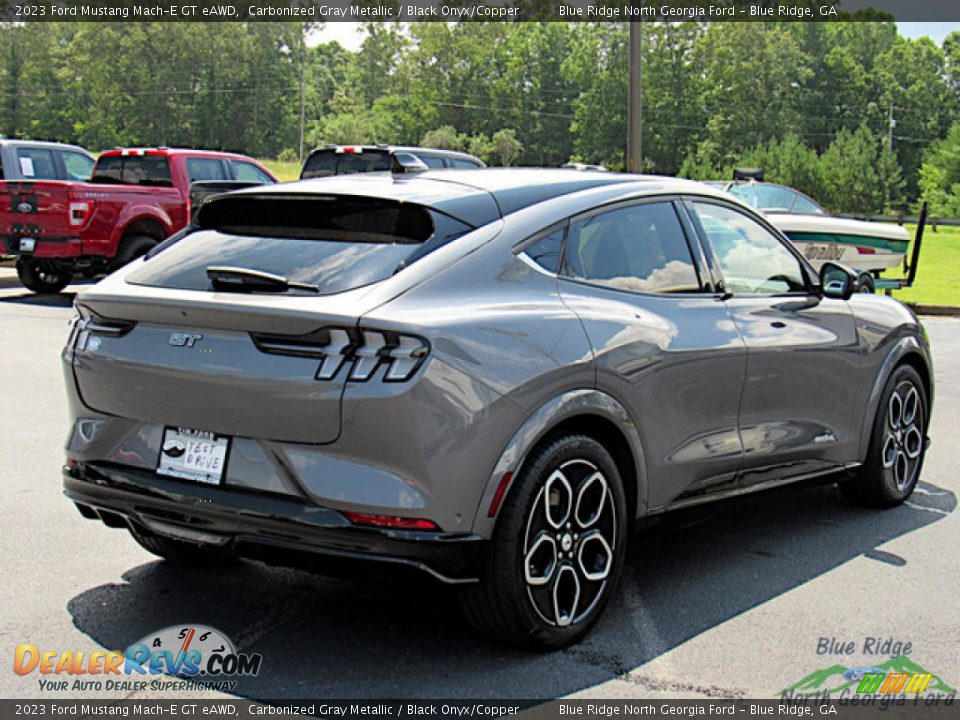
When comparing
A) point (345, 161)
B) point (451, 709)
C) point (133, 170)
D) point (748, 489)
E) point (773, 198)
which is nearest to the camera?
point (451, 709)

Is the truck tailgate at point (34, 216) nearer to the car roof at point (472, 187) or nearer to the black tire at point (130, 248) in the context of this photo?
the black tire at point (130, 248)

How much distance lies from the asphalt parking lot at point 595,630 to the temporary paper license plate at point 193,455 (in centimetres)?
64

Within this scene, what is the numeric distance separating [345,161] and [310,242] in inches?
588

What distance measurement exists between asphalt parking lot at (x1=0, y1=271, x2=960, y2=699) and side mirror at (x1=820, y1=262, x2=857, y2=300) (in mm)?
1119

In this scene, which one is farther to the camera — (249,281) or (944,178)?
(944,178)

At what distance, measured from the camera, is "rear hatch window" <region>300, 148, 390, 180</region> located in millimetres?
18719

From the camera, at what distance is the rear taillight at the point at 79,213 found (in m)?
16.4

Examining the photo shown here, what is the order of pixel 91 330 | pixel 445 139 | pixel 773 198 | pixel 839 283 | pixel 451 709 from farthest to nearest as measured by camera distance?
pixel 445 139, pixel 773 198, pixel 839 283, pixel 91 330, pixel 451 709

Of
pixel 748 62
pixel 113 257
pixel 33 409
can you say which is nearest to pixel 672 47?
pixel 748 62

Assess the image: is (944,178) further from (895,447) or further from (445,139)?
(895,447)

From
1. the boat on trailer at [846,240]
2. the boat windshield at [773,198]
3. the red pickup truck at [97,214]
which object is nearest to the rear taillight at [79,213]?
the red pickup truck at [97,214]

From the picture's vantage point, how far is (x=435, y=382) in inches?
154

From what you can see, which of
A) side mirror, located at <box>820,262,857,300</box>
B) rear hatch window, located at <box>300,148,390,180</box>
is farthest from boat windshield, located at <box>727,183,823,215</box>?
side mirror, located at <box>820,262,857,300</box>
